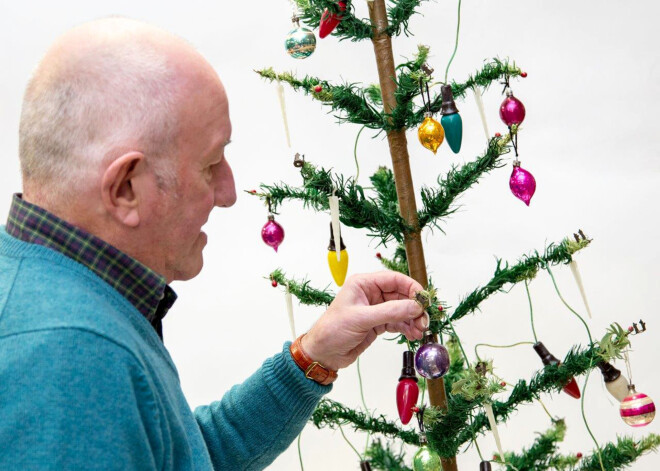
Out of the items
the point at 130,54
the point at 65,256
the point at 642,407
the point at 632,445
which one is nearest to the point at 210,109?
the point at 130,54

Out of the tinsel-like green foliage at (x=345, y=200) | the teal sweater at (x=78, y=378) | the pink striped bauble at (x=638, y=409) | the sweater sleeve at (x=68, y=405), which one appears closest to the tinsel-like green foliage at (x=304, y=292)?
the tinsel-like green foliage at (x=345, y=200)

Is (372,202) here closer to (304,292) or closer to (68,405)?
(304,292)

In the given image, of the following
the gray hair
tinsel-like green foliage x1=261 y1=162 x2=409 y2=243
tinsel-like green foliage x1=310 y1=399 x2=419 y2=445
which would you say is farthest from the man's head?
tinsel-like green foliage x1=310 y1=399 x2=419 y2=445

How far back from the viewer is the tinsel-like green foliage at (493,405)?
141cm

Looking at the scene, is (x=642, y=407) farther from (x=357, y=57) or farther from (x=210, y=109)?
(x=357, y=57)

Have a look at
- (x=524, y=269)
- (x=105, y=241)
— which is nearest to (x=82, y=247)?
(x=105, y=241)

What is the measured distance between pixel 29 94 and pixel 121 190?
13 cm

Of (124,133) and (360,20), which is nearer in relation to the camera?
(124,133)

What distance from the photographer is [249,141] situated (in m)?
2.28

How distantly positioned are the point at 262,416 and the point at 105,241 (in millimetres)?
458

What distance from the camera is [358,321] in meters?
1.17

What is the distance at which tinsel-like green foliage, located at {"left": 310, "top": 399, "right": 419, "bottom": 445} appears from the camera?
155 cm

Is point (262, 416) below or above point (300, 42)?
below

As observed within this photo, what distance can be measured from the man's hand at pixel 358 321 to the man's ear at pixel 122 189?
1.21 ft
